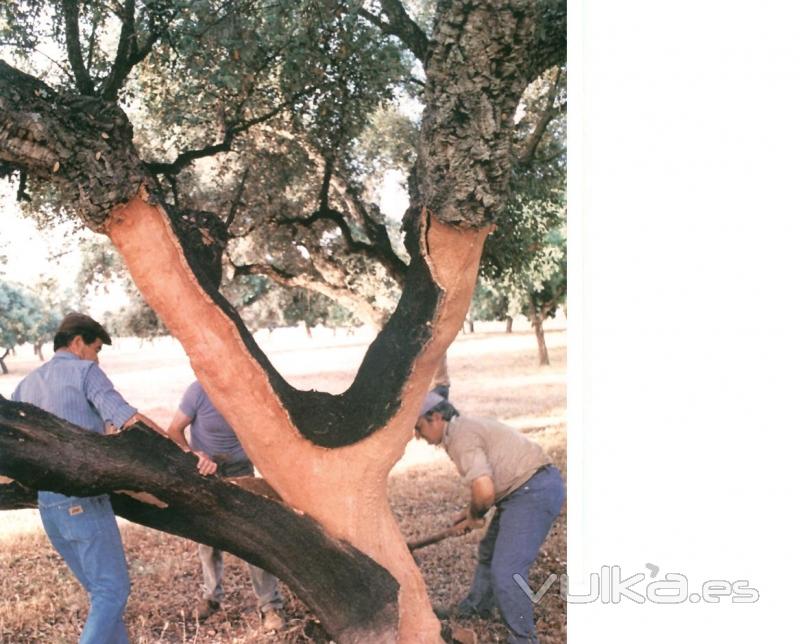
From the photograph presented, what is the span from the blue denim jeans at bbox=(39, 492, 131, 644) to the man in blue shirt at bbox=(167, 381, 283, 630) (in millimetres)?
407

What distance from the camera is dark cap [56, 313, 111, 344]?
3186 millimetres

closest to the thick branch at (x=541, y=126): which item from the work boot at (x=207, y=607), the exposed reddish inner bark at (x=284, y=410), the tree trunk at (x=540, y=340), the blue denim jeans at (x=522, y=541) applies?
the exposed reddish inner bark at (x=284, y=410)

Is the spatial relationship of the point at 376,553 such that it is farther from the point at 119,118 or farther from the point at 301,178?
the point at 119,118

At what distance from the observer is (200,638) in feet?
10.8

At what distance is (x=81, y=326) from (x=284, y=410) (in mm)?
904

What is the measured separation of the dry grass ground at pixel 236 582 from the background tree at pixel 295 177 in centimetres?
17

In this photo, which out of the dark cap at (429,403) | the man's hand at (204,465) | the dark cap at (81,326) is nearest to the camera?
the man's hand at (204,465)

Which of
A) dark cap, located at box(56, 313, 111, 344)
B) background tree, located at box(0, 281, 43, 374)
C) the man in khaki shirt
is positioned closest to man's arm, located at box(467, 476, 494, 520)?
the man in khaki shirt

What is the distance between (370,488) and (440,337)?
0.69 meters

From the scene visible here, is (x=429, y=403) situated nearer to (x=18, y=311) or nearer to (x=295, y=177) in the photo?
(x=295, y=177)

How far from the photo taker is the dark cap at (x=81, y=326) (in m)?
3.19
